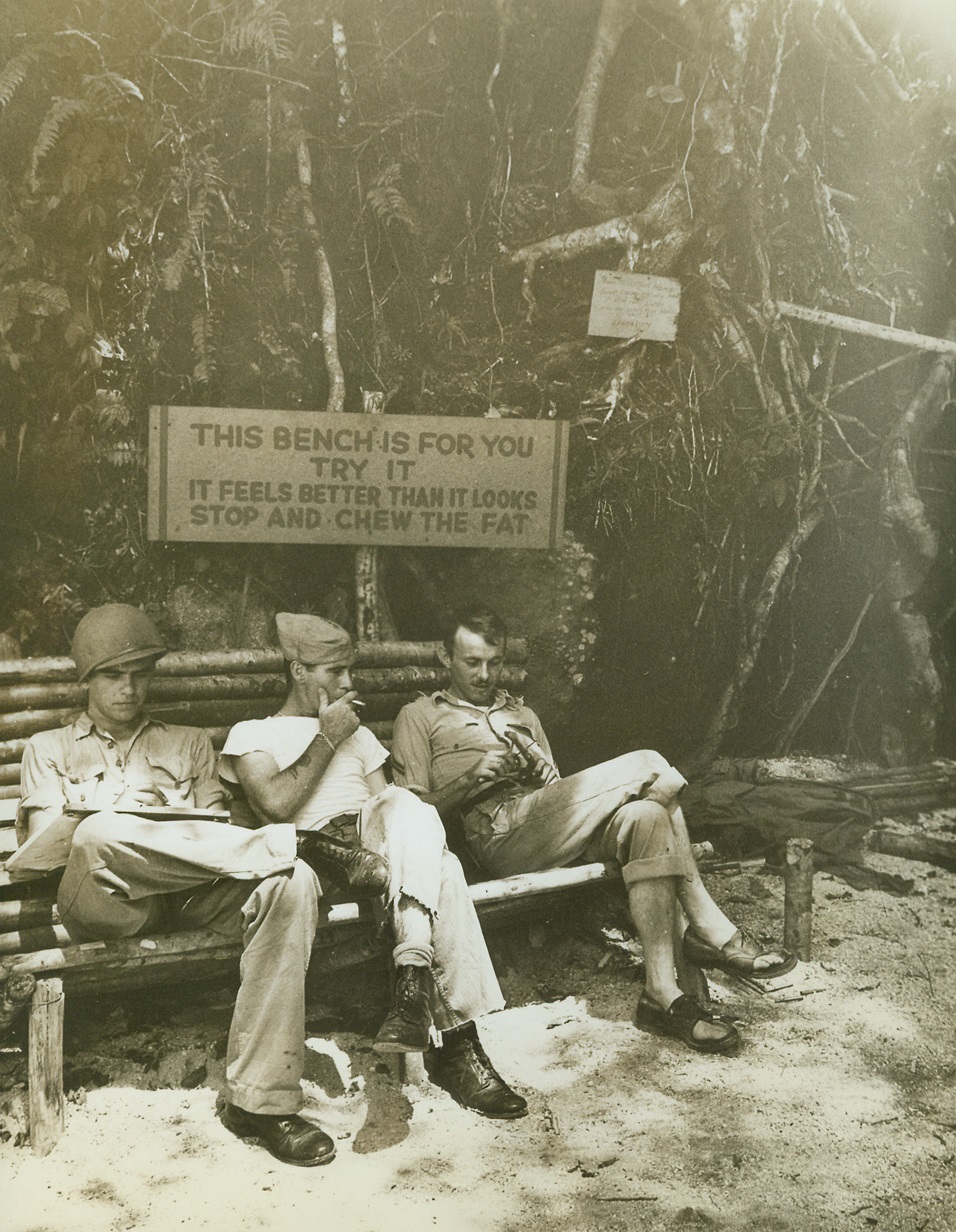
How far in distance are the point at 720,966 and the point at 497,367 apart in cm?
205

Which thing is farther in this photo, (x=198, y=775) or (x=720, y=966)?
(x=720, y=966)

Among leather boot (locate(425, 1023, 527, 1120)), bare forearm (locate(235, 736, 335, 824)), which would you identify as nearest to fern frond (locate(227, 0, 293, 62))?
bare forearm (locate(235, 736, 335, 824))

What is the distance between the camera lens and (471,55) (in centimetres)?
346

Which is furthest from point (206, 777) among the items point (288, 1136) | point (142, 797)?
point (288, 1136)

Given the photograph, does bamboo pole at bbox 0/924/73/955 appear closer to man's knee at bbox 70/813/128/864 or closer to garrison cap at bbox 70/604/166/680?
man's knee at bbox 70/813/128/864

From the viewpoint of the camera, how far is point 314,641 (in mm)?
3402

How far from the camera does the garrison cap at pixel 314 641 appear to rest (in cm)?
340

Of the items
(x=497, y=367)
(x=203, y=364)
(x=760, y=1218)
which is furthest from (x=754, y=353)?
(x=760, y=1218)

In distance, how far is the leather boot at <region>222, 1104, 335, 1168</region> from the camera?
2744 millimetres

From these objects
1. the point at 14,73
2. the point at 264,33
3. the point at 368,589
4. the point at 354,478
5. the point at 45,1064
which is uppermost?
the point at 264,33

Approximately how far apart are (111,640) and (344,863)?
0.90 m

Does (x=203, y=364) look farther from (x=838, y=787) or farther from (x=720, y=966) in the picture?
(x=838, y=787)

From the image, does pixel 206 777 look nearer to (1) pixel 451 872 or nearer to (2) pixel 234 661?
(2) pixel 234 661

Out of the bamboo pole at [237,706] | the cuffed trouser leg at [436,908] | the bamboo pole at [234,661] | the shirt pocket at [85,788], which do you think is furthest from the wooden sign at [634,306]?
the shirt pocket at [85,788]
